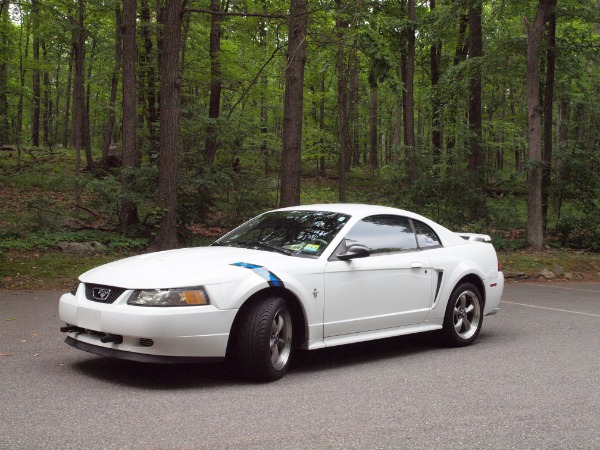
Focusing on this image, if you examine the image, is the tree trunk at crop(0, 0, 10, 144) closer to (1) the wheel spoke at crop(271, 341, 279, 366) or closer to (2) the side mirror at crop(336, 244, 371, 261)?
(2) the side mirror at crop(336, 244, 371, 261)

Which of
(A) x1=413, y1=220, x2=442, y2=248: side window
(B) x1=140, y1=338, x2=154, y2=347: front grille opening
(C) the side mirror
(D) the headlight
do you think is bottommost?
(B) x1=140, y1=338, x2=154, y2=347: front grille opening

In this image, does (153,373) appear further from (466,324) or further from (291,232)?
(466,324)

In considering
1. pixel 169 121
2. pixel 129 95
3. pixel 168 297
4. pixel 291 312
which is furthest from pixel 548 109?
pixel 168 297

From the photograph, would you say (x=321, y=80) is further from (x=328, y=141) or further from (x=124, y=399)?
(x=124, y=399)

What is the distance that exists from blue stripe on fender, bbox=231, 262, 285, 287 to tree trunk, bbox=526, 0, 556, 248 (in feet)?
45.1

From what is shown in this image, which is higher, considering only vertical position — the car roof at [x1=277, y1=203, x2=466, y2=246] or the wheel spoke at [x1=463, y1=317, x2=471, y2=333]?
the car roof at [x1=277, y1=203, x2=466, y2=246]

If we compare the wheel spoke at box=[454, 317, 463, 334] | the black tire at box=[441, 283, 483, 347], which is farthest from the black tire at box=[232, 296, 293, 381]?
the wheel spoke at box=[454, 317, 463, 334]

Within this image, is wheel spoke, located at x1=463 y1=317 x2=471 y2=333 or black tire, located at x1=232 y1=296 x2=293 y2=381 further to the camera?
wheel spoke, located at x1=463 y1=317 x2=471 y2=333

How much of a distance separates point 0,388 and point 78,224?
40.3ft

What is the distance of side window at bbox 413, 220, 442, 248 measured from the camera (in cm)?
729

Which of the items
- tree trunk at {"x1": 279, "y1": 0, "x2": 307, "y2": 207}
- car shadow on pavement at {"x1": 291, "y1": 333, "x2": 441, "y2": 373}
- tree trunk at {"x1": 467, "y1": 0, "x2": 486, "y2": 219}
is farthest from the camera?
tree trunk at {"x1": 467, "y1": 0, "x2": 486, "y2": 219}

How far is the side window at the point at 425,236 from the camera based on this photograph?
23.9 ft

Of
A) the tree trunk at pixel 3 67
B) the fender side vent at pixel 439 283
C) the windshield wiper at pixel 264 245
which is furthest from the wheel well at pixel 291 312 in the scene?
the tree trunk at pixel 3 67

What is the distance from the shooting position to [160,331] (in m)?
5.02
